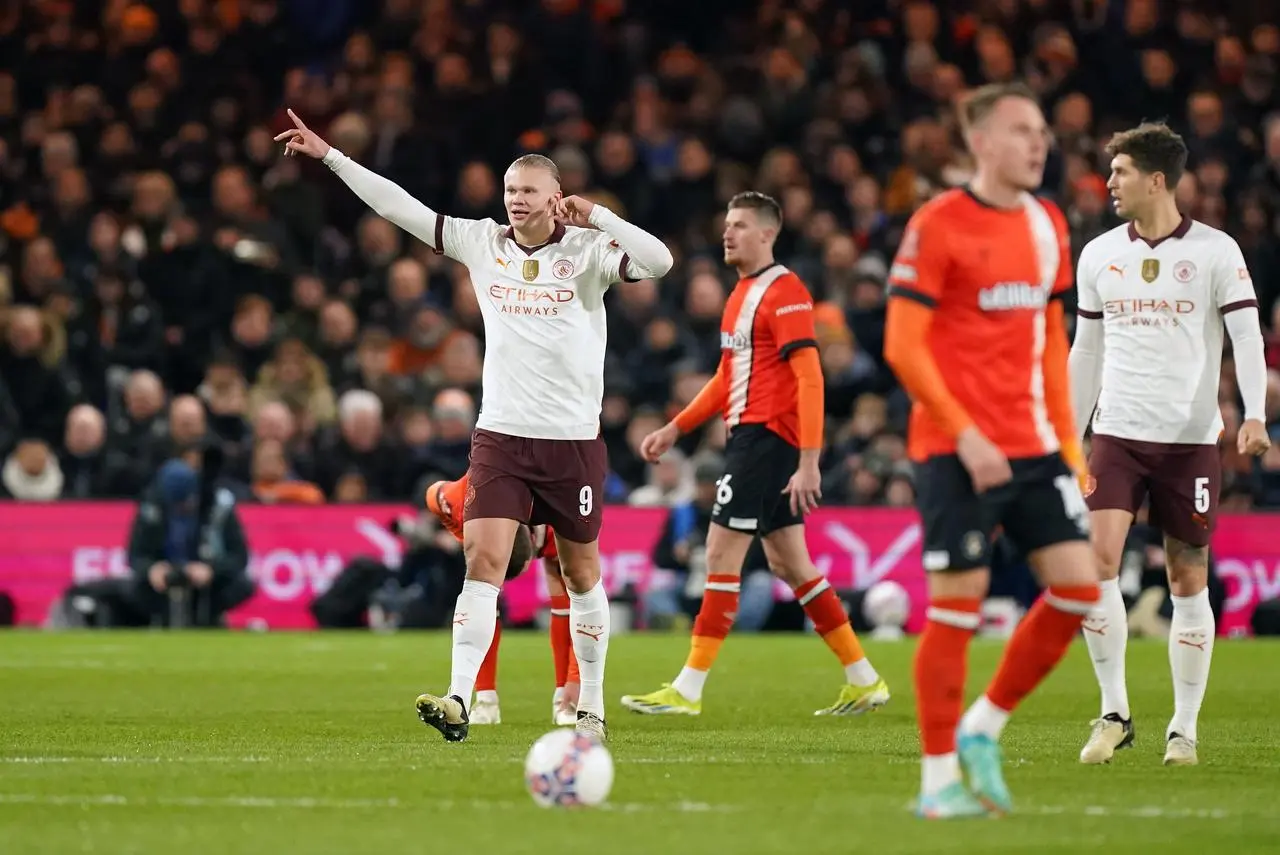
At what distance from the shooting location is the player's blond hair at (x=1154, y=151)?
9.37m

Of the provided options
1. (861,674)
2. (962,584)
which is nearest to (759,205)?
(861,674)

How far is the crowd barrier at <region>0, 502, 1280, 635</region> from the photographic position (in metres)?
19.9

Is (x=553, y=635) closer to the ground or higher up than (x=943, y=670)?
closer to the ground

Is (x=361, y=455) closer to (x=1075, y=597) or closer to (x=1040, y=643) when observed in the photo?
(x=1040, y=643)

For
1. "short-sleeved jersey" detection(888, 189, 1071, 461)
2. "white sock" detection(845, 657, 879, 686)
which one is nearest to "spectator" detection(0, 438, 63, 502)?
"white sock" detection(845, 657, 879, 686)

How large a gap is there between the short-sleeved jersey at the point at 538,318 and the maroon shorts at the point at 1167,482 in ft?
7.76

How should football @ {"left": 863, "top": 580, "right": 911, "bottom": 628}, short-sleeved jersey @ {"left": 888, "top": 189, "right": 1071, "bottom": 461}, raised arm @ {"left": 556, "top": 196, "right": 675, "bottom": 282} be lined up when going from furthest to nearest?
football @ {"left": 863, "top": 580, "right": 911, "bottom": 628}
raised arm @ {"left": 556, "top": 196, "right": 675, "bottom": 282}
short-sleeved jersey @ {"left": 888, "top": 189, "right": 1071, "bottom": 461}

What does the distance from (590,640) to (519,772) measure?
6.85 ft

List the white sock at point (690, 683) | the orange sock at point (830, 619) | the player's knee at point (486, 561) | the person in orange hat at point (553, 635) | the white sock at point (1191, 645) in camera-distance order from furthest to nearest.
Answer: the orange sock at point (830, 619) < the white sock at point (690, 683) < the person in orange hat at point (553, 635) < the player's knee at point (486, 561) < the white sock at point (1191, 645)

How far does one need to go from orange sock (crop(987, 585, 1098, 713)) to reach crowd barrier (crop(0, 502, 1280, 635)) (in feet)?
40.1

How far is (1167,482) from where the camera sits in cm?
952

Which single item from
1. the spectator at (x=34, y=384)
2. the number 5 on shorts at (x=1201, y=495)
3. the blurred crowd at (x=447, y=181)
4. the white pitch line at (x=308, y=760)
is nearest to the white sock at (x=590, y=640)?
the white pitch line at (x=308, y=760)

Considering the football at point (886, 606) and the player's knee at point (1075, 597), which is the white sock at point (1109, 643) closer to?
the player's knee at point (1075, 597)

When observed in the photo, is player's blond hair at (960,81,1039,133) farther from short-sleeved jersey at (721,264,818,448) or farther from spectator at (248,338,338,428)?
spectator at (248,338,338,428)
